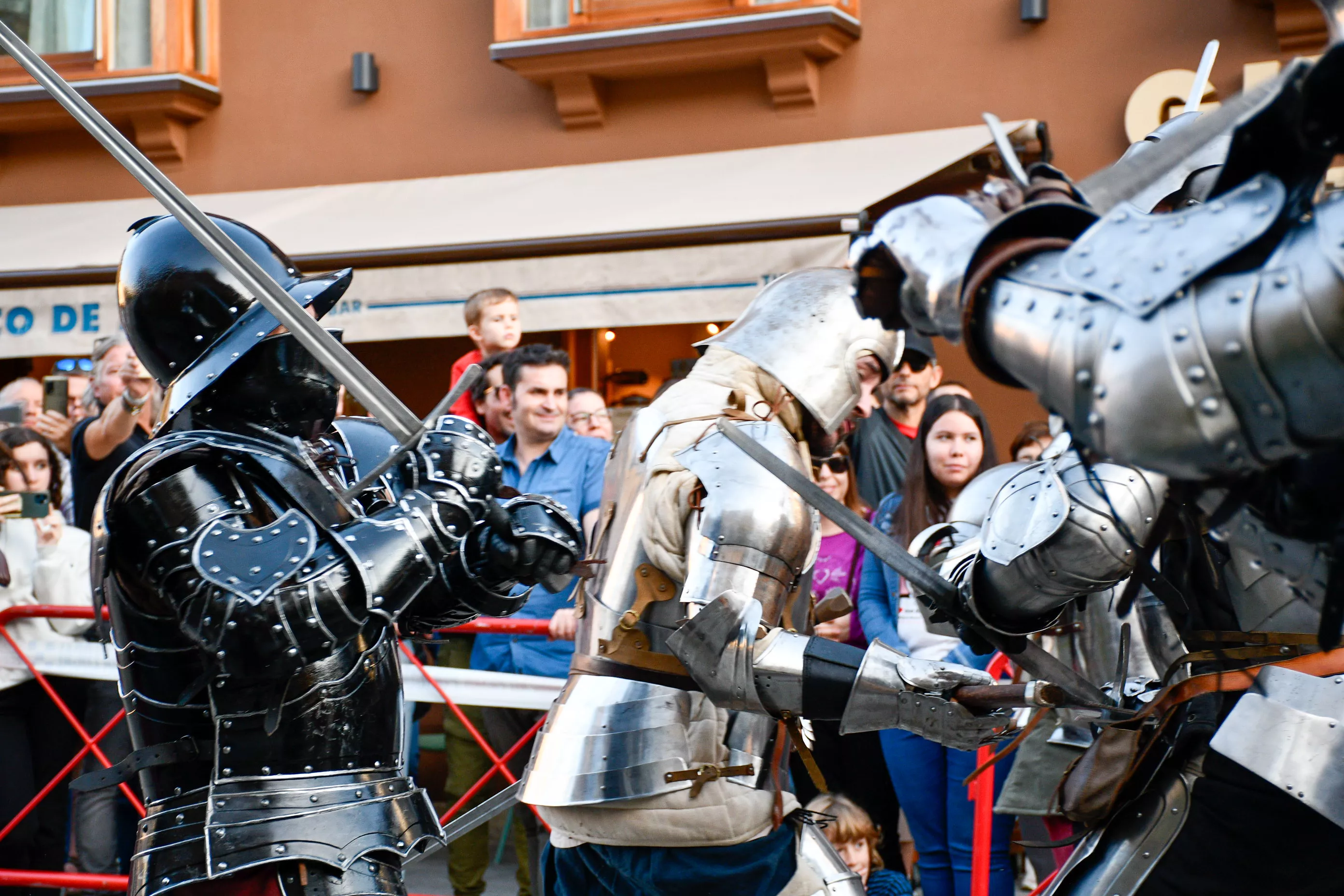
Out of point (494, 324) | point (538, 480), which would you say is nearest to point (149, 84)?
point (494, 324)

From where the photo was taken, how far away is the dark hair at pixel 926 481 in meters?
4.85

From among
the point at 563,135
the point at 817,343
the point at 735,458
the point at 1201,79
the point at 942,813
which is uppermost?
the point at 563,135

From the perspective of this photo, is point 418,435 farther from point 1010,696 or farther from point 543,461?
point 543,461

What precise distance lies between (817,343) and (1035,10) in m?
5.34

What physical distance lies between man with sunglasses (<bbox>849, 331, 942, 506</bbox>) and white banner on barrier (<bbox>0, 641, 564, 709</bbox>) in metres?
1.41

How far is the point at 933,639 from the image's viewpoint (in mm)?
4770

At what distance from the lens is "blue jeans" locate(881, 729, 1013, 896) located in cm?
453

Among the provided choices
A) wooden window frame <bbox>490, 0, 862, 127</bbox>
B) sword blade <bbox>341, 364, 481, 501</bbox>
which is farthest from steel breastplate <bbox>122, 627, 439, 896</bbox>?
wooden window frame <bbox>490, 0, 862, 127</bbox>

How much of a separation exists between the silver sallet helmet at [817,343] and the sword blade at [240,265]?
38.3 inches

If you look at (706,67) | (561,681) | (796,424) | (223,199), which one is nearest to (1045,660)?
(796,424)

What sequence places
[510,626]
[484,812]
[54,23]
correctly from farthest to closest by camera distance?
[54,23] → [510,626] → [484,812]

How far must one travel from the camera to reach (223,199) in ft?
32.8

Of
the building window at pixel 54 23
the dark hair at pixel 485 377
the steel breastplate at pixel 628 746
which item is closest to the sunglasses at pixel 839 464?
the dark hair at pixel 485 377

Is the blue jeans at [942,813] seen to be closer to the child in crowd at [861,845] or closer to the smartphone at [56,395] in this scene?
Result: the child in crowd at [861,845]
